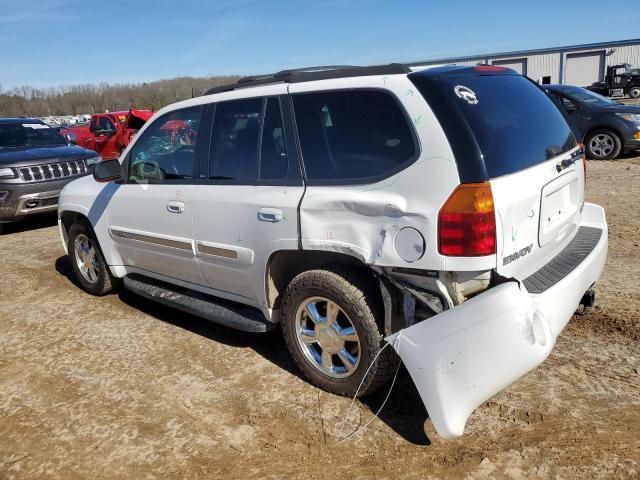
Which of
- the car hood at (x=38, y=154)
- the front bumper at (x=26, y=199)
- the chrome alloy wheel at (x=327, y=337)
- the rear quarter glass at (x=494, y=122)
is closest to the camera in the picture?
the rear quarter glass at (x=494, y=122)

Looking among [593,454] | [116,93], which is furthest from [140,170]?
[116,93]

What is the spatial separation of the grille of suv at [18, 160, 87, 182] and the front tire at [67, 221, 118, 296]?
3813mm

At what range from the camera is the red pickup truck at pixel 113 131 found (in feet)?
46.4

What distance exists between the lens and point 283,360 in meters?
3.91

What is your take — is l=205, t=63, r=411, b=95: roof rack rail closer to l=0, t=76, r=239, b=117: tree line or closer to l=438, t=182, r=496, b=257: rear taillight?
l=438, t=182, r=496, b=257: rear taillight

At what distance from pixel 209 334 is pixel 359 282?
73.0 inches

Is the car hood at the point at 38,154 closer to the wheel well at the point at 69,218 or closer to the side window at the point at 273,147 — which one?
the wheel well at the point at 69,218

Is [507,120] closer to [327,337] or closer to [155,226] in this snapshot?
[327,337]

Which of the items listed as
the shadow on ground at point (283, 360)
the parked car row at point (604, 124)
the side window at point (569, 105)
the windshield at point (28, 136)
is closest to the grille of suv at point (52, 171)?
the windshield at point (28, 136)

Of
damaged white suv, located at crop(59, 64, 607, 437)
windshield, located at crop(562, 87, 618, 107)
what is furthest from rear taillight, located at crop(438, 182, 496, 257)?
windshield, located at crop(562, 87, 618, 107)

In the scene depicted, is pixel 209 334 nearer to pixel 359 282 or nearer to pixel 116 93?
pixel 359 282

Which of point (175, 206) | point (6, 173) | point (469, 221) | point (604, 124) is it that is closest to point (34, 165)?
point (6, 173)

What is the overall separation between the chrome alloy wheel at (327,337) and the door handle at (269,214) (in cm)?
53

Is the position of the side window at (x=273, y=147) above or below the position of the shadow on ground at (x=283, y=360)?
above
